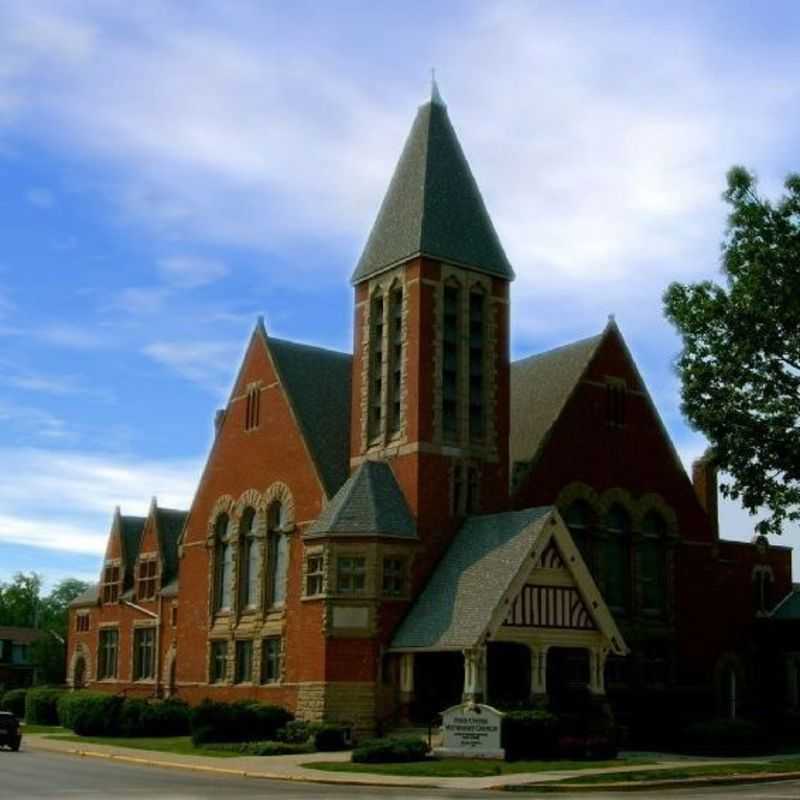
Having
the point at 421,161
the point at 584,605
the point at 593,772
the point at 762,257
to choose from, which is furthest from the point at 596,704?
the point at 421,161

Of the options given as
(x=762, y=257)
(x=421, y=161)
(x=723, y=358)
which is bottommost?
(x=723, y=358)

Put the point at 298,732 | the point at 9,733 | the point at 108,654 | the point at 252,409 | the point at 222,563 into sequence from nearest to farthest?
the point at 9,733, the point at 298,732, the point at 252,409, the point at 222,563, the point at 108,654

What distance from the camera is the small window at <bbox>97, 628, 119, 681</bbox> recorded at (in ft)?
216

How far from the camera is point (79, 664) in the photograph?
69.3m

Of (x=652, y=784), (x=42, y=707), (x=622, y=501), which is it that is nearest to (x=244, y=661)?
(x=42, y=707)

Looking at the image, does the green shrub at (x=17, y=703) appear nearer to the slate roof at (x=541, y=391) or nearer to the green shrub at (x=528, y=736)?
the slate roof at (x=541, y=391)

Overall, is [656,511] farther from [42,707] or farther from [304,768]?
[42,707]

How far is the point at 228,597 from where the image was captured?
53594 mm

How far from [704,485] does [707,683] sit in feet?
29.1

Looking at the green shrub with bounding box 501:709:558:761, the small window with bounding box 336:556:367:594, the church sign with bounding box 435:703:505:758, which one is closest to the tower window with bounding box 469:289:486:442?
the small window with bounding box 336:556:367:594

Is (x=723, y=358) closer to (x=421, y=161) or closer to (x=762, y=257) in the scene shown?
(x=762, y=257)

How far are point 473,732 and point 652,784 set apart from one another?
726cm

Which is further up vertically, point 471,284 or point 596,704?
point 471,284

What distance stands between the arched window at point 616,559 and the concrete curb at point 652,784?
18571 millimetres
